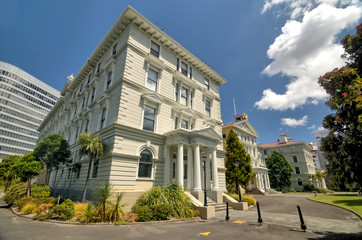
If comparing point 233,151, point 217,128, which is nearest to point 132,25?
point 217,128

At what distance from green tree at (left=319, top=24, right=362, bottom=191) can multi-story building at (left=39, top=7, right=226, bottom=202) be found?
9725 mm

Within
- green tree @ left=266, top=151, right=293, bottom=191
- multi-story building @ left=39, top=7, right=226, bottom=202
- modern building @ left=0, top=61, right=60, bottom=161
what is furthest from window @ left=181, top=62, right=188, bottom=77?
modern building @ left=0, top=61, right=60, bottom=161

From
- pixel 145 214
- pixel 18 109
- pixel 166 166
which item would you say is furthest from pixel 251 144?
pixel 18 109

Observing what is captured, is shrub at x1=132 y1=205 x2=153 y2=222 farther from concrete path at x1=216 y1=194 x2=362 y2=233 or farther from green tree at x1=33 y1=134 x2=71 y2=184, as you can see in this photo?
green tree at x1=33 y1=134 x2=71 y2=184

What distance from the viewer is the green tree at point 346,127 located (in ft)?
17.9

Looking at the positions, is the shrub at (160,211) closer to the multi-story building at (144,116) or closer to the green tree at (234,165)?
the multi-story building at (144,116)

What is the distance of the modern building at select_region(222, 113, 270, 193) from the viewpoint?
3906cm

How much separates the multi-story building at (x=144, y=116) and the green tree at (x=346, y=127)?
972cm

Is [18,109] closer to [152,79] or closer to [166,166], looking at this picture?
[152,79]

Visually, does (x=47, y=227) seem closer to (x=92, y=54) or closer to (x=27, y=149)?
(x=92, y=54)

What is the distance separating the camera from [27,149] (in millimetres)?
76062

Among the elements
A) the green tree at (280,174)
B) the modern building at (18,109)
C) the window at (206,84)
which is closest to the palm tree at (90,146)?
the window at (206,84)

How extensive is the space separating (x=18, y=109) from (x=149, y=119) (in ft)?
291

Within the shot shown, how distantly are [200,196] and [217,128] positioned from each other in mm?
10758
